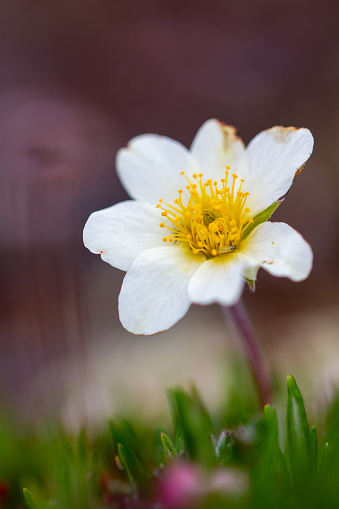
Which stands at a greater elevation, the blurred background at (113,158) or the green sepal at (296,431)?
the blurred background at (113,158)

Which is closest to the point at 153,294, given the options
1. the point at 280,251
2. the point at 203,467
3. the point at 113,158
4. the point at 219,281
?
the point at 219,281

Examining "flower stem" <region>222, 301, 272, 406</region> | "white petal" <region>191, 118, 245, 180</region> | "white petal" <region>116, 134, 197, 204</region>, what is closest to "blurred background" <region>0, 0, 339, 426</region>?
"flower stem" <region>222, 301, 272, 406</region>

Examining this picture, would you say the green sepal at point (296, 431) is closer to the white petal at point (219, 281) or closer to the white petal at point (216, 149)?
the white petal at point (219, 281)

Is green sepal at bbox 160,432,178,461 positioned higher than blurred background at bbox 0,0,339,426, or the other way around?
blurred background at bbox 0,0,339,426

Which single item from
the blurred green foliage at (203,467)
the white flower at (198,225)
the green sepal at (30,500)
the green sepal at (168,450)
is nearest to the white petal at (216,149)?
the white flower at (198,225)

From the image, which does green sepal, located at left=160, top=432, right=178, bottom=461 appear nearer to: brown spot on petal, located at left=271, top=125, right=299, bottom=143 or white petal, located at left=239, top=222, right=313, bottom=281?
white petal, located at left=239, top=222, right=313, bottom=281

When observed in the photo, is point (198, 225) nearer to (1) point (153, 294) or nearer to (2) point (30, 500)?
(1) point (153, 294)

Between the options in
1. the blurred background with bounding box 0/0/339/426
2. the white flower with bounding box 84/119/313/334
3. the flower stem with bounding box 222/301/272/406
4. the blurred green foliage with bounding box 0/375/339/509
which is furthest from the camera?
the blurred background with bounding box 0/0/339/426

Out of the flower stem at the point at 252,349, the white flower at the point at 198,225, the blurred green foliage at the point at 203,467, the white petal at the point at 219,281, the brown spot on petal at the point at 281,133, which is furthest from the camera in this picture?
the flower stem at the point at 252,349
